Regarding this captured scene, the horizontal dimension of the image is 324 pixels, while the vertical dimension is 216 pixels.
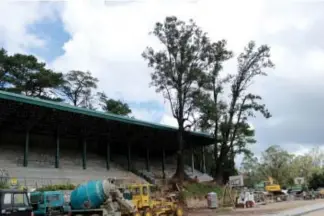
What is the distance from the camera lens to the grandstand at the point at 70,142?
127 ft

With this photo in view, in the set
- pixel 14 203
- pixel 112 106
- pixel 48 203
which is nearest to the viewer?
pixel 14 203

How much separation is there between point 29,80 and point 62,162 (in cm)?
1890

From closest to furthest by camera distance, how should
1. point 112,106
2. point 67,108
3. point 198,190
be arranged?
point 67,108, point 198,190, point 112,106

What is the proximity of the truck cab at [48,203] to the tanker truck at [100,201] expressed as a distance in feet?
8.67

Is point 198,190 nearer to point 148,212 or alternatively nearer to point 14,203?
point 148,212

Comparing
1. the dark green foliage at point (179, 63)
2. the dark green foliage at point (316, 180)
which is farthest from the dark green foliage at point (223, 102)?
the dark green foliage at point (316, 180)

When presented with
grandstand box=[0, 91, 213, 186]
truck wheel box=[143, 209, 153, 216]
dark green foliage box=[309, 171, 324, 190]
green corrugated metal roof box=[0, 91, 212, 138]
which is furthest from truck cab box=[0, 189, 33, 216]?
dark green foliage box=[309, 171, 324, 190]

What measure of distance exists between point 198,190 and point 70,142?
15909mm

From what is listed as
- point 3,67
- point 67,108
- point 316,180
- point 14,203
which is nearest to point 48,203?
point 14,203

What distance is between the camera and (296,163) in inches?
3853

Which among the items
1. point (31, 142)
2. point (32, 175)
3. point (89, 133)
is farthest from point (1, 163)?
point (89, 133)

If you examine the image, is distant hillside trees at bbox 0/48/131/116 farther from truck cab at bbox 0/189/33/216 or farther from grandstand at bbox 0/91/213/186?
truck cab at bbox 0/189/33/216

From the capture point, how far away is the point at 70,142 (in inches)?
1987

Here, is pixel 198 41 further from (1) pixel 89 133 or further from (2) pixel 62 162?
(2) pixel 62 162
